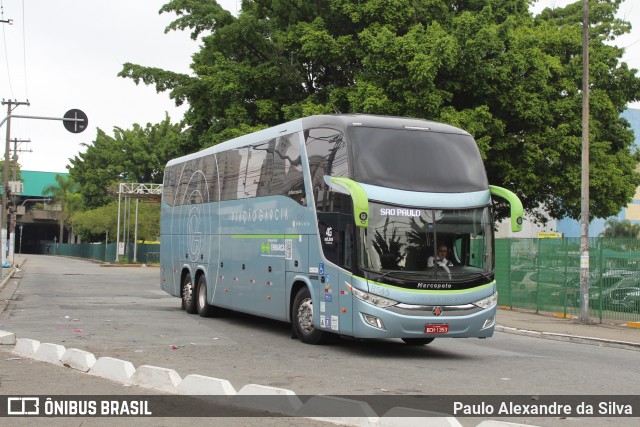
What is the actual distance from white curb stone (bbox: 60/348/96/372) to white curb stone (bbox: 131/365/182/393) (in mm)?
1396

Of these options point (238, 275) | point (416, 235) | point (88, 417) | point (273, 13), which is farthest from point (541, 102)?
point (88, 417)

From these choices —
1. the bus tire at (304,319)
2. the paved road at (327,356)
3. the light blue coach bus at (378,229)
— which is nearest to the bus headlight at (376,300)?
the light blue coach bus at (378,229)

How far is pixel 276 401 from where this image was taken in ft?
28.2

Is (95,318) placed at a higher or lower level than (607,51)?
lower

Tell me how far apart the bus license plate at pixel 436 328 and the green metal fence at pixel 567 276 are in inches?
363

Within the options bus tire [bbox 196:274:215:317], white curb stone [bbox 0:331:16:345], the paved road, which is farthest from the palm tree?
white curb stone [bbox 0:331:16:345]

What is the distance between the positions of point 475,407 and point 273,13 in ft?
102

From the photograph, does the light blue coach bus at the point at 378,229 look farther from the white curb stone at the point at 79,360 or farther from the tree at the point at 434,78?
the tree at the point at 434,78

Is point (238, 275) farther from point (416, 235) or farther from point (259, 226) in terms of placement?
point (416, 235)

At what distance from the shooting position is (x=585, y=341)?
17984 mm

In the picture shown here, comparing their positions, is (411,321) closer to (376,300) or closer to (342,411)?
(376,300)

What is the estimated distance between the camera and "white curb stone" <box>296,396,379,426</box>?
7.66 m

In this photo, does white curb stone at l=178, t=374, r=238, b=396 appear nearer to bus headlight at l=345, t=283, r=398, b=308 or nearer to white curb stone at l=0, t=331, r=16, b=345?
bus headlight at l=345, t=283, r=398, b=308

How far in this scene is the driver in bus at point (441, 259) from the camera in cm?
1366
